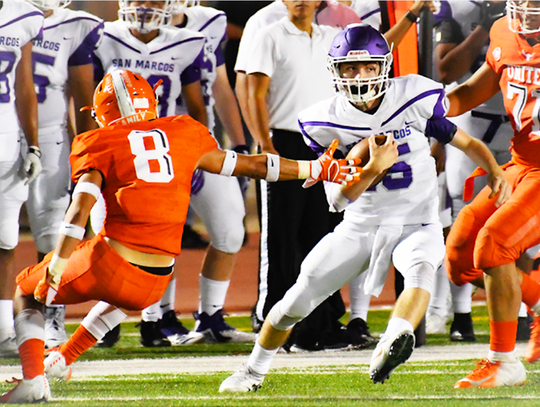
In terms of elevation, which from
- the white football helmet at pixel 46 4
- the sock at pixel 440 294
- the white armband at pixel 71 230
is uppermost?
the white football helmet at pixel 46 4

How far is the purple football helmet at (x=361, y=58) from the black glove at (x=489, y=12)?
122 centimetres

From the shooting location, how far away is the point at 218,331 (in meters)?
3.82

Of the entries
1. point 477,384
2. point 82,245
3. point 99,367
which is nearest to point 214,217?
point 99,367

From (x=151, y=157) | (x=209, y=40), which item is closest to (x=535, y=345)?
(x=151, y=157)

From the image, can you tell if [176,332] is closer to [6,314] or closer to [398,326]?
[6,314]

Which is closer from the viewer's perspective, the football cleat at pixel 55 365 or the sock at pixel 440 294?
the football cleat at pixel 55 365

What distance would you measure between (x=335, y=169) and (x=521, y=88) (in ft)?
3.44

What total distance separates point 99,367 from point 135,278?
84 cm

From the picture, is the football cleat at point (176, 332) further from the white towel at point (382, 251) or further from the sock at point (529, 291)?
the sock at point (529, 291)

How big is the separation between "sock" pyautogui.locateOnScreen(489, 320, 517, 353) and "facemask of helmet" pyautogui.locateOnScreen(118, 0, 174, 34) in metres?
2.04

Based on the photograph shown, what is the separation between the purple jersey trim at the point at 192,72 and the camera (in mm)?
3801

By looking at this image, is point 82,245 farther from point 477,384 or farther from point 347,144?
point 477,384

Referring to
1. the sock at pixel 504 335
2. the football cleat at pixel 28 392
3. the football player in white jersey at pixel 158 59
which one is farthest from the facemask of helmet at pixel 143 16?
the sock at pixel 504 335

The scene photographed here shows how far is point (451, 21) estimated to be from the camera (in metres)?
3.89
